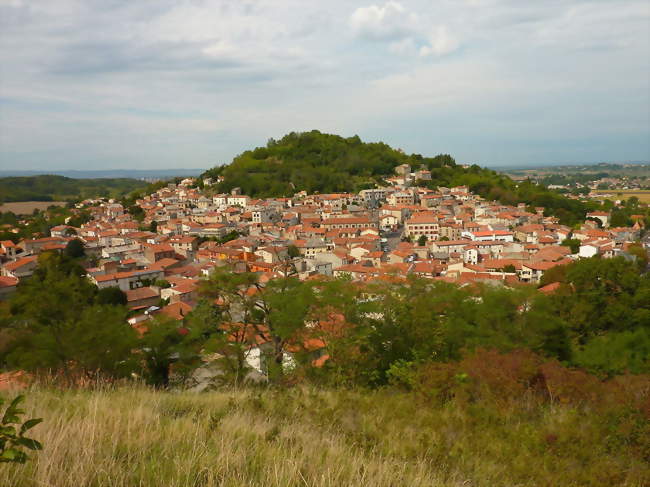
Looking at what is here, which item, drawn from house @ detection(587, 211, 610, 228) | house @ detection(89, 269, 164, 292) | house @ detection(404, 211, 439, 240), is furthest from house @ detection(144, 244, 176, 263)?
house @ detection(587, 211, 610, 228)

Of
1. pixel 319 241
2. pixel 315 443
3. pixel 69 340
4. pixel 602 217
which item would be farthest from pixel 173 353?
pixel 602 217

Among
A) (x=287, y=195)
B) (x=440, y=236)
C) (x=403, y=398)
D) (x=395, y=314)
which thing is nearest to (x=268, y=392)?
(x=403, y=398)

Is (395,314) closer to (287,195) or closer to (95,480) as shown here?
(95,480)

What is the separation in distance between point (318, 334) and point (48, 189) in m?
95.2

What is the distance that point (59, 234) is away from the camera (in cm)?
3844

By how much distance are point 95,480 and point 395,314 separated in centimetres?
579

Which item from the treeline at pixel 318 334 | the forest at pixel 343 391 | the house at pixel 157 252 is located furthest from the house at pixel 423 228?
the treeline at pixel 318 334

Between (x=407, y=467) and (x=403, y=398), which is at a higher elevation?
(x=407, y=467)

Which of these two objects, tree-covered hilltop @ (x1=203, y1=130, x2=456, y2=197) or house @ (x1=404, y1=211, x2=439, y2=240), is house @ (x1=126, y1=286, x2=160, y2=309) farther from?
tree-covered hilltop @ (x1=203, y1=130, x2=456, y2=197)

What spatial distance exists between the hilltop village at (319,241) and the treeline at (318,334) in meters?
5.59

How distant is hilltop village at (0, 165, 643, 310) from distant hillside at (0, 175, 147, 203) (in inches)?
981

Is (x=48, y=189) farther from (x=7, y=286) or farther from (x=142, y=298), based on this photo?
(x=142, y=298)

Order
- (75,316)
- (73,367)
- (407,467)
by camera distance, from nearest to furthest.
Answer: (407,467) → (73,367) → (75,316)

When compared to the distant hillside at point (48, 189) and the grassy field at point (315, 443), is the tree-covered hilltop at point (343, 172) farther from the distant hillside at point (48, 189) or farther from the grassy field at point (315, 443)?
the grassy field at point (315, 443)
